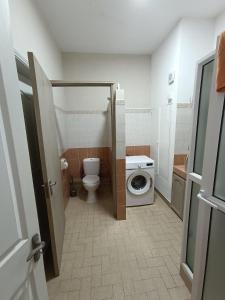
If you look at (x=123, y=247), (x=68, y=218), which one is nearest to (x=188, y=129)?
(x=123, y=247)

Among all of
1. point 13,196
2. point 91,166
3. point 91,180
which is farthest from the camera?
point 91,166

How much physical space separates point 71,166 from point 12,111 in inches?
111

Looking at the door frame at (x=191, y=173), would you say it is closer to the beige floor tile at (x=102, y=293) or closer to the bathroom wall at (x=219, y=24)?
the beige floor tile at (x=102, y=293)

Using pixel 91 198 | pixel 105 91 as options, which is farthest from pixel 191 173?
pixel 105 91

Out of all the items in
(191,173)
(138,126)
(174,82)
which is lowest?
(191,173)

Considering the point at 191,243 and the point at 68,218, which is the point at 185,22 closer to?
the point at 191,243

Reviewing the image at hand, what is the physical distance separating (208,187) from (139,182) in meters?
1.90

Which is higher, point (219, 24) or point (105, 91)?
point (219, 24)

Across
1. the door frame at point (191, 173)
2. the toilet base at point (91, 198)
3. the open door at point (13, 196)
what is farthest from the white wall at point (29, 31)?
the toilet base at point (91, 198)

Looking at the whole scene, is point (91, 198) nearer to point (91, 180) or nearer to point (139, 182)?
point (91, 180)

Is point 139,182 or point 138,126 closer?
point 139,182

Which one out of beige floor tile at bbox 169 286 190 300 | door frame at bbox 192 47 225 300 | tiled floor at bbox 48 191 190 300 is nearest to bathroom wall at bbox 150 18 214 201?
tiled floor at bbox 48 191 190 300

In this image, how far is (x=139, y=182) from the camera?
2.82 metres

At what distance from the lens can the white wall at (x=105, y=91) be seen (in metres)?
3.14
